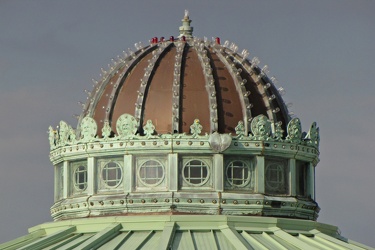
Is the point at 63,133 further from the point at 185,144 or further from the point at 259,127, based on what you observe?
the point at 259,127

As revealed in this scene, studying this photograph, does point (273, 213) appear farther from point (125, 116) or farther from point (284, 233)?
point (125, 116)

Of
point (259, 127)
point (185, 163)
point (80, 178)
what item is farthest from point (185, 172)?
point (80, 178)

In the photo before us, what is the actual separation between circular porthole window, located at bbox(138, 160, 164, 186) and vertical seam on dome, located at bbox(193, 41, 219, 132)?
Result: 2.59m

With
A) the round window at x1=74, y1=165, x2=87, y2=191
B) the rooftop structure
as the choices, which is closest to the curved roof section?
the rooftop structure

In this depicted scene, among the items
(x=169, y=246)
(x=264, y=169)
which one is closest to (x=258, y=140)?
(x=264, y=169)

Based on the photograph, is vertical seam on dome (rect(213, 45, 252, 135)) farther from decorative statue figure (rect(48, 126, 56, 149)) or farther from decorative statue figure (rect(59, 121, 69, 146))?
decorative statue figure (rect(48, 126, 56, 149))

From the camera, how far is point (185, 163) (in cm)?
7756

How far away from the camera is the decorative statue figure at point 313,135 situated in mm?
80688

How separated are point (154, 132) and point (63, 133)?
15.2 feet

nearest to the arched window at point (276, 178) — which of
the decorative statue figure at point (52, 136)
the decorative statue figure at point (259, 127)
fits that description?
the decorative statue figure at point (259, 127)

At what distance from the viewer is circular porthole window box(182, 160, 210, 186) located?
77562 millimetres

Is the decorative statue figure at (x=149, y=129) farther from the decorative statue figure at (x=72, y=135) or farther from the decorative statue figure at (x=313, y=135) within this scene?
the decorative statue figure at (x=313, y=135)

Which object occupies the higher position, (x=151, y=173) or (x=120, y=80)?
(x=120, y=80)

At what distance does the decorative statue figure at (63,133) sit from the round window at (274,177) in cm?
839
